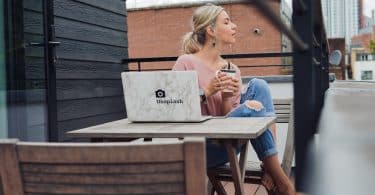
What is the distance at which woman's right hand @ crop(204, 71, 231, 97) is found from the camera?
203 cm

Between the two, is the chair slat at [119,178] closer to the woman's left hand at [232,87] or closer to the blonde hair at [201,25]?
the woman's left hand at [232,87]

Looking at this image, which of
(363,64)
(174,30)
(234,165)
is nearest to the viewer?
(234,165)

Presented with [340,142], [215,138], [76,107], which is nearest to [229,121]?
[215,138]

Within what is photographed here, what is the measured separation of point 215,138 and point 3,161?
89cm

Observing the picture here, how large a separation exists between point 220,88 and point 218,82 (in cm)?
3

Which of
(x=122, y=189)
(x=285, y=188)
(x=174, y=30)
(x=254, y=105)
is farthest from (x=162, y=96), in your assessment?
(x=174, y=30)

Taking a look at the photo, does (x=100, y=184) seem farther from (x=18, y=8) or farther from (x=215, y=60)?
(x=18, y=8)

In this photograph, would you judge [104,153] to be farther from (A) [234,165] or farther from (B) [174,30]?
(B) [174,30]

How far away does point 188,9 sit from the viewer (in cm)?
1905

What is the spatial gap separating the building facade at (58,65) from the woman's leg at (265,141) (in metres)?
1.32

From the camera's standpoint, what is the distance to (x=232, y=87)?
Answer: 208 centimetres

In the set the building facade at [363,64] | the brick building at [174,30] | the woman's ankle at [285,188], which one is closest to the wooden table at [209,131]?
the woman's ankle at [285,188]

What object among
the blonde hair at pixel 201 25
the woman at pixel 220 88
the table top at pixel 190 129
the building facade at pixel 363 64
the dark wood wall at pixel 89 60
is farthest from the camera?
the building facade at pixel 363 64

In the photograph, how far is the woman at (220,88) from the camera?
214cm
